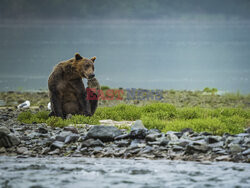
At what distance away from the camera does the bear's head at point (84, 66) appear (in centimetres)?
1087

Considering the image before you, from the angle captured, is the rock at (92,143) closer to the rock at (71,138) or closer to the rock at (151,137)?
the rock at (71,138)

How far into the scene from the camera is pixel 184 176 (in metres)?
6.09

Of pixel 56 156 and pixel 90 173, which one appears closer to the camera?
pixel 90 173

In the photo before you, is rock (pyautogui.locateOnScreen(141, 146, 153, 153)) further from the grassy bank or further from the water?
the grassy bank

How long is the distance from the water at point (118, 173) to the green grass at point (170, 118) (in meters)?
2.56

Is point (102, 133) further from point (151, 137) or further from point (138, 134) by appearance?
point (151, 137)

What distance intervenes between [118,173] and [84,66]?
5.25m

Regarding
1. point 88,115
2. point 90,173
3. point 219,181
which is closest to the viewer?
point 219,181

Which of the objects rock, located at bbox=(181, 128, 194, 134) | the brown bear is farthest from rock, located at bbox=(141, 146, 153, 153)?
the brown bear

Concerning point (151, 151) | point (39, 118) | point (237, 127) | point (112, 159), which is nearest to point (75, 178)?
point (112, 159)

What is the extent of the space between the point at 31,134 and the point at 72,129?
104cm

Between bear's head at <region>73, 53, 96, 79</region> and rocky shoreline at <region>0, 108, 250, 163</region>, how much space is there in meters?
2.43

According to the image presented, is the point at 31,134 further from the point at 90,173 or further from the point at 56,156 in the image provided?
the point at 90,173

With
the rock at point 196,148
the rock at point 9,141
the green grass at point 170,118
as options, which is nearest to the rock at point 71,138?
the rock at point 9,141
